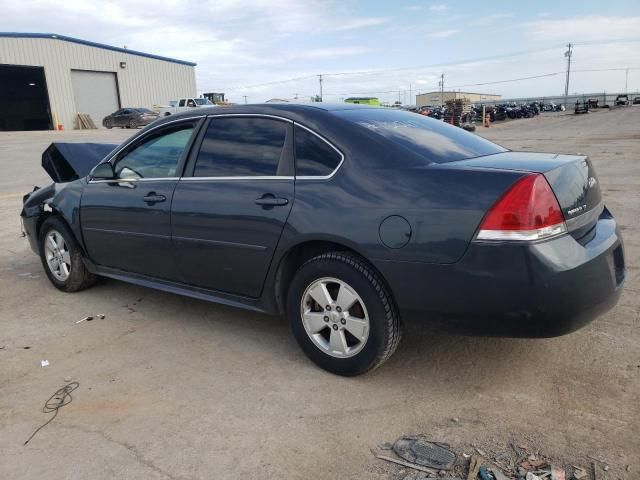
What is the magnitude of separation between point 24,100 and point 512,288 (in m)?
46.3

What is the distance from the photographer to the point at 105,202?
4.41m

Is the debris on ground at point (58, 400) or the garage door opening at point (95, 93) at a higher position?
the garage door opening at point (95, 93)

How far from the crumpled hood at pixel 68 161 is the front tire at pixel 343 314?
298 cm

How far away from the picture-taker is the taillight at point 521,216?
2.61 meters

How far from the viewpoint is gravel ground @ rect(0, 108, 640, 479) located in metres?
2.55

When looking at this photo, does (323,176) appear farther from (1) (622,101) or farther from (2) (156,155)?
(1) (622,101)

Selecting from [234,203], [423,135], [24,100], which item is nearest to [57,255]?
[234,203]

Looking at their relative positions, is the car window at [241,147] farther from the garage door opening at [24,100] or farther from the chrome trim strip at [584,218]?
the garage door opening at [24,100]

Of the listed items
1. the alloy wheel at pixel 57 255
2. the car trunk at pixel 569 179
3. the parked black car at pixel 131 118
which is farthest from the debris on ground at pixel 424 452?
the parked black car at pixel 131 118

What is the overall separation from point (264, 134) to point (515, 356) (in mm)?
2115

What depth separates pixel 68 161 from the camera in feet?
17.3

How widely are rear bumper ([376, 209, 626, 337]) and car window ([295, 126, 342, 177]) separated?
2.21 ft

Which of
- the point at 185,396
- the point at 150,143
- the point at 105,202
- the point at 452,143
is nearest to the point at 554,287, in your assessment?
the point at 452,143

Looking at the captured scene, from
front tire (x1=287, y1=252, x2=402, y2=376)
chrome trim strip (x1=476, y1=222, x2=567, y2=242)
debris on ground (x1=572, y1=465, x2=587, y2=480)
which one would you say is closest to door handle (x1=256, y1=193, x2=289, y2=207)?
front tire (x1=287, y1=252, x2=402, y2=376)
